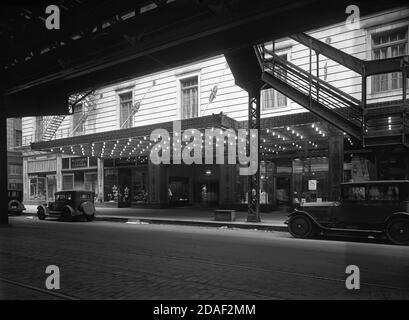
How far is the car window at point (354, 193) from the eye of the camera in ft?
42.0

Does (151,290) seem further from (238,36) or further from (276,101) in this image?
(276,101)

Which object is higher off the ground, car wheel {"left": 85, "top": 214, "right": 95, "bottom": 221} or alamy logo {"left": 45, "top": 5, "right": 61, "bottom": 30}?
alamy logo {"left": 45, "top": 5, "right": 61, "bottom": 30}

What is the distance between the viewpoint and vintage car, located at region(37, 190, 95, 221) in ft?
68.7

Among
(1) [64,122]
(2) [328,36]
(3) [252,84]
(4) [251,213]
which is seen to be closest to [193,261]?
(4) [251,213]

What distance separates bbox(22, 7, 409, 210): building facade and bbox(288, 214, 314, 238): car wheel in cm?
517

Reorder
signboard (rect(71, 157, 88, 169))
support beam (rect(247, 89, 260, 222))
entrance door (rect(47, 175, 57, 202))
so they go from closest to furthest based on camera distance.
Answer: support beam (rect(247, 89, 260, 222))
signboard (rect(71, 157, 88, 169))
entrance door (rect(47, 175, 57, 202))

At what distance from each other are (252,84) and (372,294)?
12421 mm

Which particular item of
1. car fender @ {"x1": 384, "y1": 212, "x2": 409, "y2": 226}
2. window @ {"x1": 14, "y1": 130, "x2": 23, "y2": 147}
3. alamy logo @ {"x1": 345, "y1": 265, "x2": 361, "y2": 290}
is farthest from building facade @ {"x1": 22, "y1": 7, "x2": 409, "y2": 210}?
alamy logo @ {"x1": 345, "y1": 265, "x2": 361, "y2": 290}

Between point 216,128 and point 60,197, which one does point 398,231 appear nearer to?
point 216,128

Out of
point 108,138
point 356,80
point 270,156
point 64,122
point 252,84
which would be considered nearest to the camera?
point 252,84

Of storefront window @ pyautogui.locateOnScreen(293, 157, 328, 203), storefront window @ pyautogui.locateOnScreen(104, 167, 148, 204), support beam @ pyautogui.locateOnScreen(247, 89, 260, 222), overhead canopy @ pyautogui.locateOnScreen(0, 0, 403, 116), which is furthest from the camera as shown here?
storefront window @ pyautogui.locateOnScreen(104, 167, 148, 204)

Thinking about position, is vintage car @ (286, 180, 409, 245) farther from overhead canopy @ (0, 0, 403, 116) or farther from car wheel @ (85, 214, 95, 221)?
car wheel @ (85, 214, 95, 221)

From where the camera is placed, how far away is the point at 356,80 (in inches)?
803

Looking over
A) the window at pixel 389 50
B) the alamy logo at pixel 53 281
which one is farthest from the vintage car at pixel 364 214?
the window at pixel 389 50
